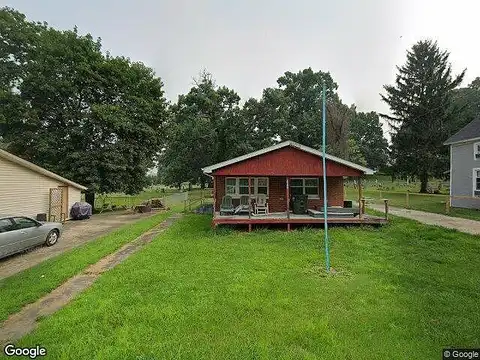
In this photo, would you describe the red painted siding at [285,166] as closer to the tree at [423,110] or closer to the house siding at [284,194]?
the house siding at [284,194]

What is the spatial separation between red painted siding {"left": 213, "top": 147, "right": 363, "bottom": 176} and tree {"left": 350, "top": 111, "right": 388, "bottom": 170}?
54.8 metres

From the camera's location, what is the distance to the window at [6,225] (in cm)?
940

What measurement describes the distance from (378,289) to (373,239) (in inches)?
A: 222

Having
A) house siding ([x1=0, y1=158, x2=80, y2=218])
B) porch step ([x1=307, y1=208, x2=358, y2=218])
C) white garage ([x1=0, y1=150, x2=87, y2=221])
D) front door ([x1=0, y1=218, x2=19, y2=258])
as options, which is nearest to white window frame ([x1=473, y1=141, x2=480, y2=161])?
porch step ([x1=307, y1=208, x2=358, y2=218])

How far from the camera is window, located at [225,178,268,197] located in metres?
16.4

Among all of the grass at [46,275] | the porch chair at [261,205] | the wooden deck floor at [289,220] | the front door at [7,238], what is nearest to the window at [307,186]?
the porch chair at [261,205]

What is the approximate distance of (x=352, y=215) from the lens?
13820 mm

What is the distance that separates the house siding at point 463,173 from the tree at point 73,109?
26.1 metres

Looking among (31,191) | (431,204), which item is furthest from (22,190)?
(431,204)

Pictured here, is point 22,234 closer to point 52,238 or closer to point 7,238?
point 7,238

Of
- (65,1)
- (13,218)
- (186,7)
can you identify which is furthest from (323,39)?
(13,218)

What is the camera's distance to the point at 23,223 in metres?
10.4

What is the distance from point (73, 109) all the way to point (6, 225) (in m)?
18.3

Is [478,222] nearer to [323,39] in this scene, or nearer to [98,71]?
[323,39]
